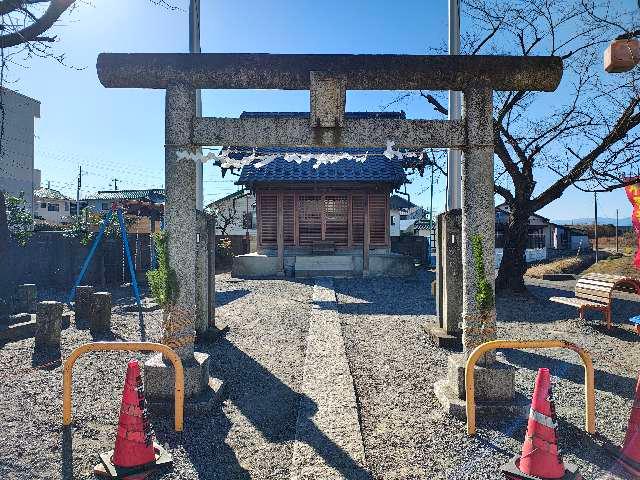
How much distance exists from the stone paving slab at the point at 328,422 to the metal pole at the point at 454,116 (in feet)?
11.5

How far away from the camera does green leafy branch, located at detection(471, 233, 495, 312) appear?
13.9 feet

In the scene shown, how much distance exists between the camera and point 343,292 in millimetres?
12742

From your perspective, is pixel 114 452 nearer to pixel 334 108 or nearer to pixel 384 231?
pixel 334 108

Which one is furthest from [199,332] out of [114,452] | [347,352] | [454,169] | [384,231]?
[384,231]

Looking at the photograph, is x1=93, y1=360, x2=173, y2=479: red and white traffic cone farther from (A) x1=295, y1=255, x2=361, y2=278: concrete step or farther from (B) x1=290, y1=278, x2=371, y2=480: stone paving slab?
(A) x1=295, y1=255, x2=361, y2=278: concrete step

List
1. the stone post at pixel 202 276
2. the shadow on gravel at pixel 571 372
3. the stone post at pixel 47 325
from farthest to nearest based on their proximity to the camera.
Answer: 1. the stone post at pixel 202 276
2. the stone post at pixel 47 325
3. the shadow on gravel at pixel 571 372

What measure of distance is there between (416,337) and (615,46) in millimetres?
5009

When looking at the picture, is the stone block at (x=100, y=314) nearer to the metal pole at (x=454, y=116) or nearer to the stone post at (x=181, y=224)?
the stone post at (x=181, y=224)

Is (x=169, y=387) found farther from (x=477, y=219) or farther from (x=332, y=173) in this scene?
(x=332, y=173)

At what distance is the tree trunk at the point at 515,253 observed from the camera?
12.1 meters

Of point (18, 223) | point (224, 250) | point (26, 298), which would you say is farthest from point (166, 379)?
point (224, 250)

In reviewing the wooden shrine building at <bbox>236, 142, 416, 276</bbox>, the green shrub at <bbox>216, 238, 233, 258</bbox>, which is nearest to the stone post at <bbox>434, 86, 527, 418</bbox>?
the wooden shrine building at <bbox>236, 142, 416, 276</bbox>

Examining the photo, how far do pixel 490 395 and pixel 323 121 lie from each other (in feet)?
10.9

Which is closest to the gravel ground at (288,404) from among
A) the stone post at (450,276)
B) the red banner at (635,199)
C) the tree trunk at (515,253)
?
the stone post at (450,276)
